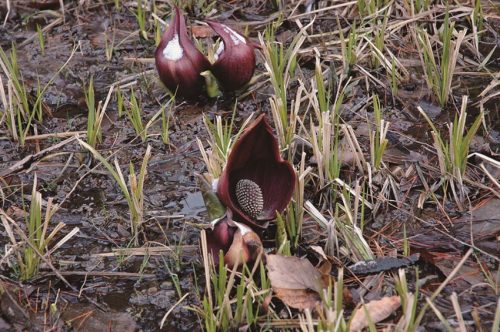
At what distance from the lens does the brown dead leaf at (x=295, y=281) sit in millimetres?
1835

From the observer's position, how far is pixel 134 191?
215 cm

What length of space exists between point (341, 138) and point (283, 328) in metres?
0.95

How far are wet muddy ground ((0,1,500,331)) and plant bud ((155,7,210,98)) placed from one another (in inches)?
4.8

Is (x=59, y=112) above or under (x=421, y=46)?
under

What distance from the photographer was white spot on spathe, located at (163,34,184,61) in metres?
2.75

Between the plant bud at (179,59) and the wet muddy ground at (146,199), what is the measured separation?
0.12 m

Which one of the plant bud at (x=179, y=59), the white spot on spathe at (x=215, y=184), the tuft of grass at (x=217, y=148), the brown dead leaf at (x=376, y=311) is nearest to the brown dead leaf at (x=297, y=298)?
the brown dead leaf at (x=376, y=311)

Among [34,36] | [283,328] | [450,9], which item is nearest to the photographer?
[283,328]

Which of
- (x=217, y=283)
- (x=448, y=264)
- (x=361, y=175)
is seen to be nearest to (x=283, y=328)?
(x=217, y=283)

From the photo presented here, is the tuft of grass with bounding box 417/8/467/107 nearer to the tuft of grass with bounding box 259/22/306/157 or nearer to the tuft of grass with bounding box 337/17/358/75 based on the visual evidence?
the tuft of grass with bounding box 337/17/358/75

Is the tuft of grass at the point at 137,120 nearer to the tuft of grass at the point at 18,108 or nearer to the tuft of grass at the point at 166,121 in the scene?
the tuft of grass at the point at 166,121

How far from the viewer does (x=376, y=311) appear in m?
1.80

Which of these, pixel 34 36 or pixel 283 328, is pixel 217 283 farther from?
pixel 34 36

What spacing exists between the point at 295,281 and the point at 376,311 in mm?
209
